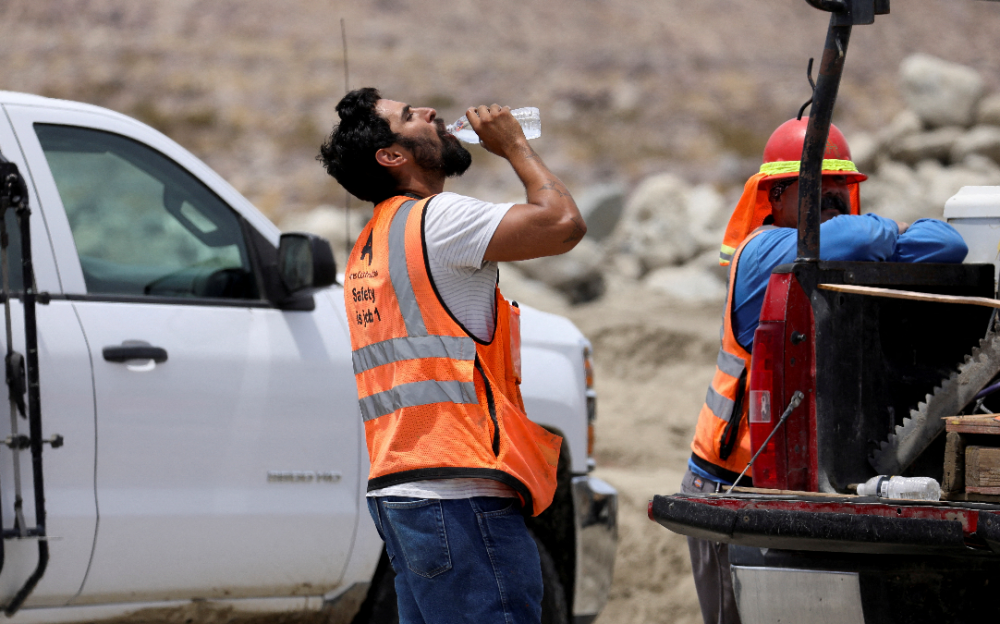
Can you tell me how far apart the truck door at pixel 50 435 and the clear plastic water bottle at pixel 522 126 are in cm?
161

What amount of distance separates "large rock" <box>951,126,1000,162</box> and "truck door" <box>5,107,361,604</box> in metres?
18.5

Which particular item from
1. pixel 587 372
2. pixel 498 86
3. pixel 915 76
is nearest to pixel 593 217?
pixel 915 76

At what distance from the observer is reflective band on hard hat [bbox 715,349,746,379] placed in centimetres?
369

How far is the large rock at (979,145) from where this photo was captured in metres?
20.7

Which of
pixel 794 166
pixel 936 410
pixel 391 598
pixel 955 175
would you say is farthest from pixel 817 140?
pixel 955 175

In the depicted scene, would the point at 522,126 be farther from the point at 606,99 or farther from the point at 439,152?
the point at 606,99

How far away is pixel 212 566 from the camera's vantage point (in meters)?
4.27

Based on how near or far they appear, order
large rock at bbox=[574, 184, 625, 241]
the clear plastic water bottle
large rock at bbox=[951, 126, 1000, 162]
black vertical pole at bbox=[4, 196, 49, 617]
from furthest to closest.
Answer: large rock at bbox=[574, 184, 625, 241] → large rock at bbox=[951, 126, 1000, 162] → black vertical pole at bbox=[4, 196, 49, 617] → the clear plastic water bottle

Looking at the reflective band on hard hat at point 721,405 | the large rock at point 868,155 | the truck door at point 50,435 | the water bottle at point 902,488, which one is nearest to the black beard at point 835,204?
the reflective band on hard hat at point 721,405

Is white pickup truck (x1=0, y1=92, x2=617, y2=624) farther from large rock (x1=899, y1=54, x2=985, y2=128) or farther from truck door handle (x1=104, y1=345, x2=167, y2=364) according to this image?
large rock (x1=899, y1=54, x2=985, y2=128)

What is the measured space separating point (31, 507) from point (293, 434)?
913 mm

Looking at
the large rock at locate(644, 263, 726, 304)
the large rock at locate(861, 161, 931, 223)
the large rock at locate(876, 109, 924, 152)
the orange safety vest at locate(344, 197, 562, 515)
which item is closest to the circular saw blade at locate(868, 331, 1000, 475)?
the orange safety vest at locate(344, 197, 562, 515)

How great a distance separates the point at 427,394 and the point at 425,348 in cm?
11

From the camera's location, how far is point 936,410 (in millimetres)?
3398
